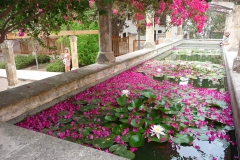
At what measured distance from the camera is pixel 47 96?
3.42 m

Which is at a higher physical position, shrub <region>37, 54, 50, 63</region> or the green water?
the green water

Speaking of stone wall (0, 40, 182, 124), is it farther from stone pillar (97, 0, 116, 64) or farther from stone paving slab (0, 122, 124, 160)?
stone paving slab (0, 122, 124, 160)

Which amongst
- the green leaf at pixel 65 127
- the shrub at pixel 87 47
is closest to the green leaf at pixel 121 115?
the green leaf at pixel 65 127

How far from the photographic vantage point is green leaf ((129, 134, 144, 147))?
8.00 ft

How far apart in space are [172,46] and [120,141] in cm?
1125

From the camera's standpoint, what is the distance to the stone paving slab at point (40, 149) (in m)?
1.57

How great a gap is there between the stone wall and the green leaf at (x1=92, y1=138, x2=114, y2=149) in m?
1.22

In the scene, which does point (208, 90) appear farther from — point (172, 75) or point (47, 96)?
point (47, 96)

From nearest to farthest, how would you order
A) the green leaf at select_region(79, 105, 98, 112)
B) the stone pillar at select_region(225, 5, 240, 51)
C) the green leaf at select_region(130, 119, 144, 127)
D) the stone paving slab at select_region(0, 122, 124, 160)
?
the stone paving slab at select_region(0, 122, 124, 160), the green leaf at select_region(130, 119, 144, 127), the green leaf at select_region(79, 105, 98, 112), the stone pillar at select_region(225, 5, 240, 51)

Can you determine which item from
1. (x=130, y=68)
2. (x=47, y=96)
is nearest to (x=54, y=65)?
(x=130, y=68)

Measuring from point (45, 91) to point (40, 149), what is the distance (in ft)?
5.92

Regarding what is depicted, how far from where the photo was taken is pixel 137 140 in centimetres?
248

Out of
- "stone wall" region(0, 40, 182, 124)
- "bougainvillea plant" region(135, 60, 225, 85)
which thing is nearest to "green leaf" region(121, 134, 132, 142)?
"stone wall" region(0, 40, 182, 124)

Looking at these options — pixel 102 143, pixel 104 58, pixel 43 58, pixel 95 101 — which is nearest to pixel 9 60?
pixel 104 58
